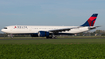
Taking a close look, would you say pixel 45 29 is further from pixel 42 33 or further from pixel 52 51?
pixel 52 51

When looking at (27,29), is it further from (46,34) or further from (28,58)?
(28,58)

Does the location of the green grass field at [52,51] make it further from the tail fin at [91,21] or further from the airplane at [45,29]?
the tail fin at [91,21]

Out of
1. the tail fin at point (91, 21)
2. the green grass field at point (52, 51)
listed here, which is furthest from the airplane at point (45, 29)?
the green grass field at point (52, 51)

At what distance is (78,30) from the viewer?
53.7m

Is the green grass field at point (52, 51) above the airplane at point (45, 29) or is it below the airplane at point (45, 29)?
below

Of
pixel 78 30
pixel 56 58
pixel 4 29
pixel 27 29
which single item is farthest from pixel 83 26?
pixel 56 58

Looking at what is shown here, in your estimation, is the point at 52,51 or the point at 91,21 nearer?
the point at 52,51

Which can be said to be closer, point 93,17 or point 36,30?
point 36,30

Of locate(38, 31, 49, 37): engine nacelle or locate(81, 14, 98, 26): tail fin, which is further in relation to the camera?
locate(81, 14, 98, 26): tail fin

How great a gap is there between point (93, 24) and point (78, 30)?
5550mm

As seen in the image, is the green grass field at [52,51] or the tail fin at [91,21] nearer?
the green grass field at [52,51]

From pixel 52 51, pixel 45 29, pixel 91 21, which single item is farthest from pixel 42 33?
pixel 52 51

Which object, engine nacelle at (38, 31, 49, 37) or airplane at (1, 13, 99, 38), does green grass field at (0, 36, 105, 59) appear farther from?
airplane at (1, 13, 99, 38)

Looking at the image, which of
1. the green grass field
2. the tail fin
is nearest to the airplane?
the tail fin
